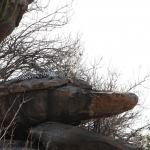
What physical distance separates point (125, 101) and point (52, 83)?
142 centimetres

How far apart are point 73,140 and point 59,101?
0.96 metres

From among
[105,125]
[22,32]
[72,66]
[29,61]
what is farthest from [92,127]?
[22,32]

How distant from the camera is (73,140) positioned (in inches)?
325

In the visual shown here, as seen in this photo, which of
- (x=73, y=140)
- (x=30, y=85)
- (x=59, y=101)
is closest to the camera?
(x=73, y=140)

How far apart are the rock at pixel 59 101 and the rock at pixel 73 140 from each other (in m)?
0.45

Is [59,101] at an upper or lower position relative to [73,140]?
upper

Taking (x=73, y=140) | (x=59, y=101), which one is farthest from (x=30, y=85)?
(x=73, y=140)

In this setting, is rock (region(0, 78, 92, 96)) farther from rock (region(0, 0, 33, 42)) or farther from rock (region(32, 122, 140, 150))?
rock (region(0, 0, 33, 42))

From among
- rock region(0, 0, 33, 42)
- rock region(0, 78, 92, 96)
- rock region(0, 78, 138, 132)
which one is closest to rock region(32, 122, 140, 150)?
rock region(0, 78, 138, 132)

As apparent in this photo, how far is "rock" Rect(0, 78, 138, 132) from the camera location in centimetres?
877

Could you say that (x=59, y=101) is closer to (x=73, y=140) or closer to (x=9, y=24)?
(x=73, y=140)

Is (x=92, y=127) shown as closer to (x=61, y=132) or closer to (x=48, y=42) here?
(x=61, y=132)

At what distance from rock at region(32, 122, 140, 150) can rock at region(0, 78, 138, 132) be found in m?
0.45

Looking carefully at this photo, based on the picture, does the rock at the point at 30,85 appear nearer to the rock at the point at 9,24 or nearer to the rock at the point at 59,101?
the rock at the point at 59,101
